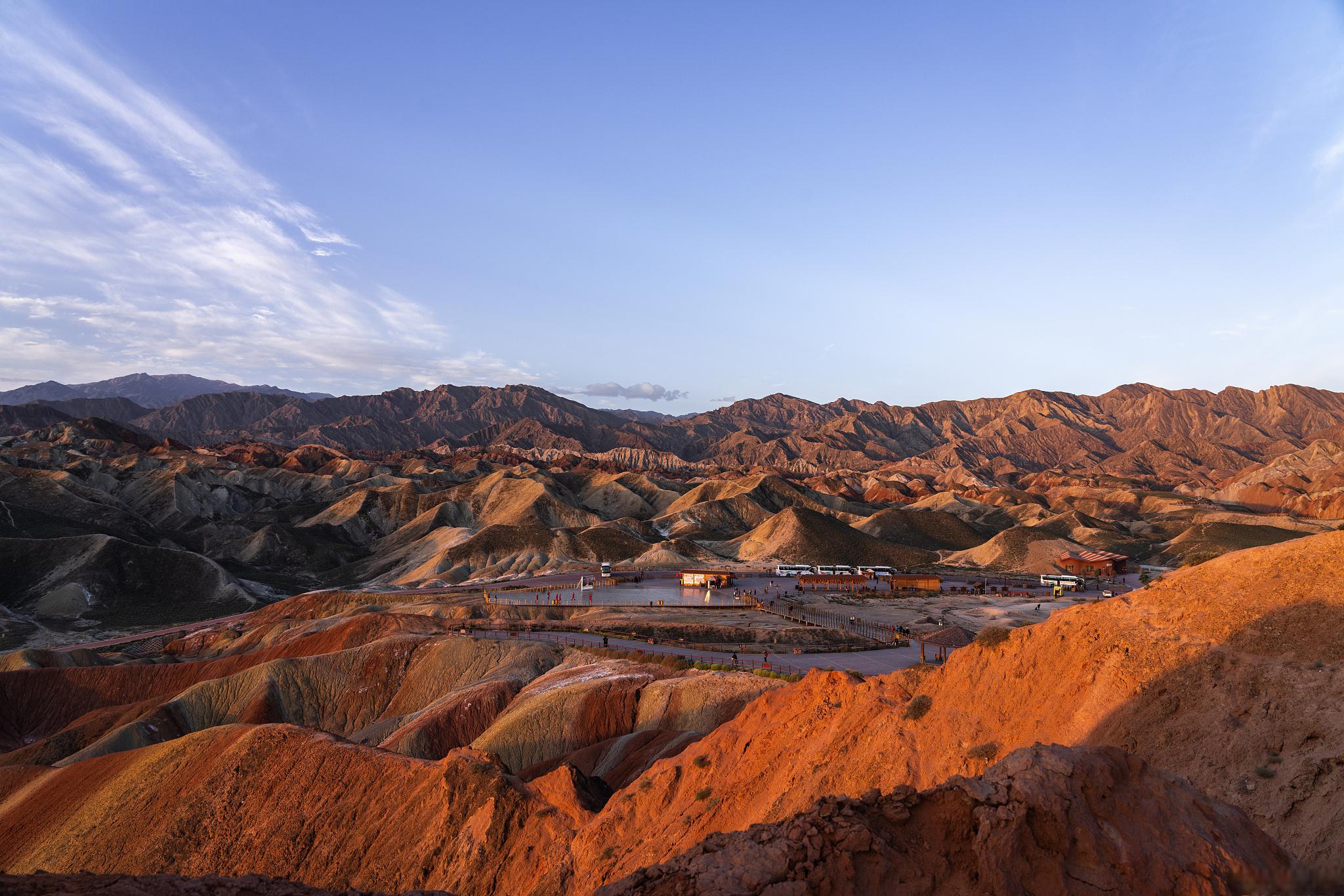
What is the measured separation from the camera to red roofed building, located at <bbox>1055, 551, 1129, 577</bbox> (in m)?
88.2

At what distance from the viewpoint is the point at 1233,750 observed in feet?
46.3

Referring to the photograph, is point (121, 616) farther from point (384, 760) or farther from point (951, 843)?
point (951, 843)

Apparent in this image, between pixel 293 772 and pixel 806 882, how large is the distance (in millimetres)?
26939

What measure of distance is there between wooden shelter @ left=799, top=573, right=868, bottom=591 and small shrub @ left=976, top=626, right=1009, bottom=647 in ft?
217

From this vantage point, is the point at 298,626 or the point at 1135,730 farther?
the point at 298,626

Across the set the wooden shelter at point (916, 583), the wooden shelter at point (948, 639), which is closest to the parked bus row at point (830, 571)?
the wooden shelter at point (916, 583)

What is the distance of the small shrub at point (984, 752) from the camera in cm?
1612

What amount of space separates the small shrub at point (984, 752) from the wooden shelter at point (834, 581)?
69442 millimetres

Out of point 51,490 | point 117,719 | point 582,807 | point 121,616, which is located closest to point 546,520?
point 121,616

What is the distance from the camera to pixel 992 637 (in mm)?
19703

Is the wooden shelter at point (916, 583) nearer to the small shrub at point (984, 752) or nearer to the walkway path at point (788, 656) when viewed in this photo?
the walkway path at point (788, 656)

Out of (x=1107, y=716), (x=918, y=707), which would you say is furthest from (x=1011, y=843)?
(x=918, y=707)

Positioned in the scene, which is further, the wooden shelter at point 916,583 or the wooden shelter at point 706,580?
the wooden shelter at point 706,580

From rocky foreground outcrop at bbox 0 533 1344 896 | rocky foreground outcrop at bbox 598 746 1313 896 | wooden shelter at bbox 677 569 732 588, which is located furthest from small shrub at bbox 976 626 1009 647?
wooden shelter at bbox 677 569 732 588
